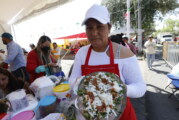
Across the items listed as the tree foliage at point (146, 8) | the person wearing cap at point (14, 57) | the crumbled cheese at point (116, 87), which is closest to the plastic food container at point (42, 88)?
the crumbled cheese at point (116, 87)

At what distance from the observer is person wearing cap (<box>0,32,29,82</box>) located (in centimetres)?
280

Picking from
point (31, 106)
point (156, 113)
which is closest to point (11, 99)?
point (31, 106)

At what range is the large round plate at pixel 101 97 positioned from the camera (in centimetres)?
78

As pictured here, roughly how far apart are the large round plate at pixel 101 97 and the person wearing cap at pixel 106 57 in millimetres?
105

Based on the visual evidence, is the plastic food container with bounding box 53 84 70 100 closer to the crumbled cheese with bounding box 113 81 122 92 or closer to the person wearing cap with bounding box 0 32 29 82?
the crumbled cheese with bounding box 113 81 122 92

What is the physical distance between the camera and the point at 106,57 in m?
1.03

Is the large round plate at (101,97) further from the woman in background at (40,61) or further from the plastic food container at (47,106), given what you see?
the woman in background at (40,61)

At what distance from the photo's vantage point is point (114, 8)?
17.5m

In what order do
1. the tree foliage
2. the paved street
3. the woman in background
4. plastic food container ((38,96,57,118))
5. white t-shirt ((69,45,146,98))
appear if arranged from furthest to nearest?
the tree foliage → the paved street → the woman in background → plastic food container ((38,96,57,118)) → white t-shirt ((69,45,146,98))

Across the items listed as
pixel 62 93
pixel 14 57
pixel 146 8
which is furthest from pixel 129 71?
pixel 146 8

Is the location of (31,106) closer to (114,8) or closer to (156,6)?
(156,6)

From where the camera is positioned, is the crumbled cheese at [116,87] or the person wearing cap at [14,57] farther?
the person wearing cap at [14,57]

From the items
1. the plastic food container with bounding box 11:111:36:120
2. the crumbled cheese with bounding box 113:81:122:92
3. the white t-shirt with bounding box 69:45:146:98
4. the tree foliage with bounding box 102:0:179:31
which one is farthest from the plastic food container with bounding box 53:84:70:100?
the tree foliage with bounding box 102:0:179:31

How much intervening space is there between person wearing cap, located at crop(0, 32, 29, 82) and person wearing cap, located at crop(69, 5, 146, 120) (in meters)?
2.32
